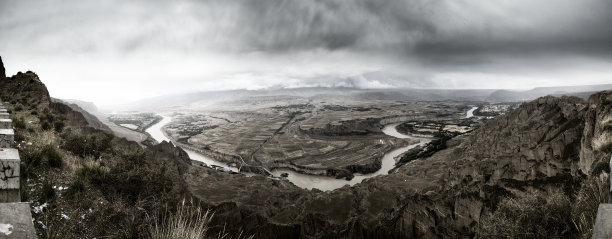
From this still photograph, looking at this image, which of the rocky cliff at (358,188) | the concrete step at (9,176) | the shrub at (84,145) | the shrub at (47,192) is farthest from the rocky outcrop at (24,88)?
the concrete step at (9,176)

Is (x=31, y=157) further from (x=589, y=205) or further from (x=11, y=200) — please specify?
(x=589, y=205)

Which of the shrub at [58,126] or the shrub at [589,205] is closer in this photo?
the shrub at [589,205]

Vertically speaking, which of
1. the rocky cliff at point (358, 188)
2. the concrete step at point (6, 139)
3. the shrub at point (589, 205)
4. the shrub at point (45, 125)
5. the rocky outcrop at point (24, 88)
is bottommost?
the rocky cliff at point (358, 188)

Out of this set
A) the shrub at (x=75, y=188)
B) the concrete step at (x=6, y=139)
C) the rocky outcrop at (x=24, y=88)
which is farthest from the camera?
the rocky outcrop at (x=24, y=88)

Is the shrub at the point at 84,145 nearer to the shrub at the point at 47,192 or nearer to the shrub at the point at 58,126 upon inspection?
the shrub at the point at 58,126

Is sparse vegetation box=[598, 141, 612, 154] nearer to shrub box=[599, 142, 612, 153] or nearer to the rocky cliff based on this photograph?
shrub box=[599, 142, 612, 153]

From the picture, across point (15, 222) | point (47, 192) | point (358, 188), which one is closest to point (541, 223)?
point (15, 222)

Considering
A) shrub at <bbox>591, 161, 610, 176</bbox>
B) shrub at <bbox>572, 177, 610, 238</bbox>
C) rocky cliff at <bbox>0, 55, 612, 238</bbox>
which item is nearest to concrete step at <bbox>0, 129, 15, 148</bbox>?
rocky cliff at <bbox>0, 55, 612, 238</bbox>

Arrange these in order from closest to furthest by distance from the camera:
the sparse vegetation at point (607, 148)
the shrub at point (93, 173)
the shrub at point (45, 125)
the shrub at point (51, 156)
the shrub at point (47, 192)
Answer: the shrub at point (47, 192) < the sparse vegetation at point (607, 148) < the shrub at point (51, 156) < the shrub at point (93, 173) < the shrub at point (45, 125)
